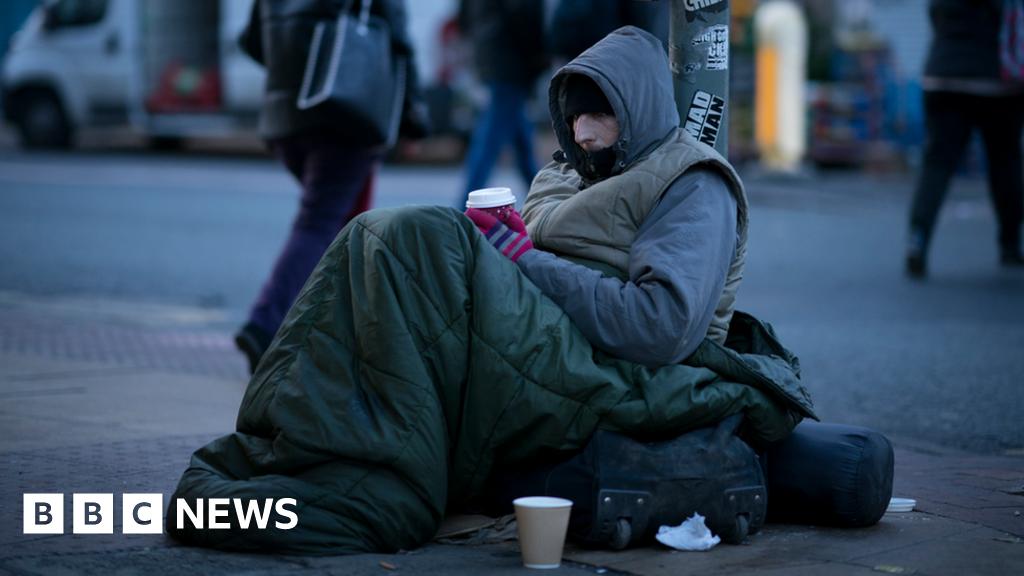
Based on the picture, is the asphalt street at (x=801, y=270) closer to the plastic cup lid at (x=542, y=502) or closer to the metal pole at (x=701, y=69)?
the metal pole at (x=701, y=69)

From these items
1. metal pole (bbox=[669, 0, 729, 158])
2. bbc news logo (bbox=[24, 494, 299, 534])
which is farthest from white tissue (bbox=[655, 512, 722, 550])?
metal pole (bbox=[669, 0, 729, 158])

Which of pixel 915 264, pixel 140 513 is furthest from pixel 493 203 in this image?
pixel 915 264

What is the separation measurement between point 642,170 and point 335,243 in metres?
0.75

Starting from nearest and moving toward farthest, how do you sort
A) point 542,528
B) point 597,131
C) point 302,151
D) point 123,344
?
point 542,528 → point 597,131 → point 302,151 → point 123,344

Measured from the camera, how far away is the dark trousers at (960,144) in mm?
7469

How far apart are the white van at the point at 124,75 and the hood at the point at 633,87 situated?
15.1 meters

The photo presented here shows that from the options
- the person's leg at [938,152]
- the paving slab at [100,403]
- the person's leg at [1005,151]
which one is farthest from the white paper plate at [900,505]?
the person's leg at [1005,151]

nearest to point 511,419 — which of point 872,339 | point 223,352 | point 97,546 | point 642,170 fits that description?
point 642,170

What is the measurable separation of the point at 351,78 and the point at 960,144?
4.31m

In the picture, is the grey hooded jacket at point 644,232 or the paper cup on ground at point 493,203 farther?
the paper cup on ground at point 493,203

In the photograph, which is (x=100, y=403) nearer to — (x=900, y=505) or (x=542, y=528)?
(x=542, y=528)

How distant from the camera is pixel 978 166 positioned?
51.0 ft

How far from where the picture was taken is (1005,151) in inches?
297

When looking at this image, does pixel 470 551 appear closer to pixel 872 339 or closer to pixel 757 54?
pixel 872 339
